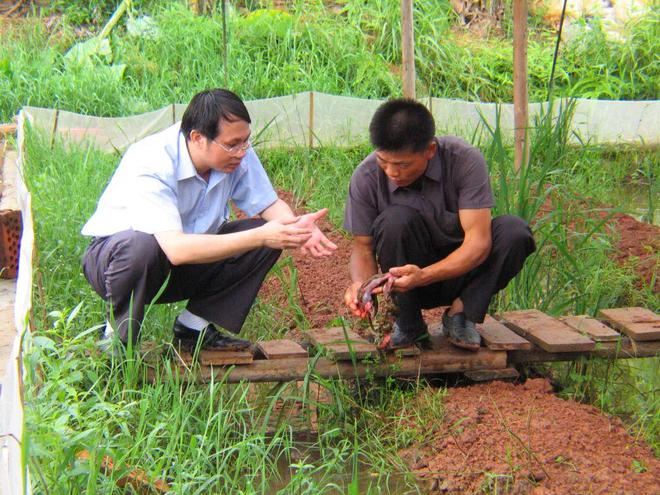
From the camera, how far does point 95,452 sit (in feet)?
8.66

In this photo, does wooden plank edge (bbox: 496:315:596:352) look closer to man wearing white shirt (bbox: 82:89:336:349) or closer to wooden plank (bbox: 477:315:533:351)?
wooden plank (bbox: 477:315:533:351)

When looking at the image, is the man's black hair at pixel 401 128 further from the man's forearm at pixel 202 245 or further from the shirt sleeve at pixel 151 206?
the shirt sleeve at pixel 151 206

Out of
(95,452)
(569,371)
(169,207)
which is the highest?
(169,207)

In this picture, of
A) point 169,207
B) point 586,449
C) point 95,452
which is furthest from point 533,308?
point 95,452

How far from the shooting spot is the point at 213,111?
11.4 ft

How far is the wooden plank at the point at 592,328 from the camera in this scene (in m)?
3.93

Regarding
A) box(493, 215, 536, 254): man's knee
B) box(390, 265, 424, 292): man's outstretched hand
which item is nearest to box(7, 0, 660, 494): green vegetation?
box(390, 265, 424, 292): man's outstretched hand

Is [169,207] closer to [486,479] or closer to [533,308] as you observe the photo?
[486,479]

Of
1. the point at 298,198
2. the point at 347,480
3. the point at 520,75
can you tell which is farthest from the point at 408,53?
the point at 347,480

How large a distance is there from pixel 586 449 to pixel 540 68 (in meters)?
6.82

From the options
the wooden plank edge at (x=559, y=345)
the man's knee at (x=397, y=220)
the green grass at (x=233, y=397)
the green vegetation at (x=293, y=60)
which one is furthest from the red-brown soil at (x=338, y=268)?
the green vegetation at (x=293, y=60)

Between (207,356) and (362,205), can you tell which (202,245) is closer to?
(207,356)

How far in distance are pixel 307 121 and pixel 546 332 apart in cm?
404

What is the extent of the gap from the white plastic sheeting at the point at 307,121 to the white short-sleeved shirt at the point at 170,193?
3206mm
